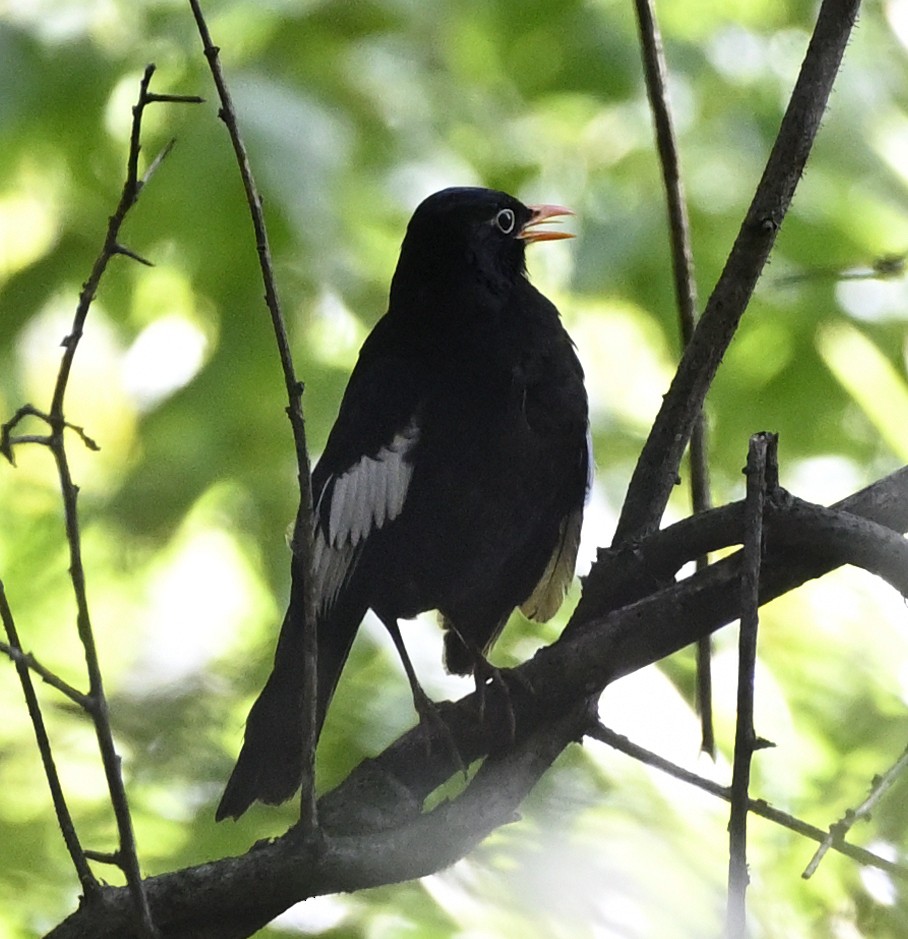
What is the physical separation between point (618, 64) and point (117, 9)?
3.88 ft

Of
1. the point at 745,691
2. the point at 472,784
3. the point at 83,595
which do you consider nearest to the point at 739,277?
the point at 745,691

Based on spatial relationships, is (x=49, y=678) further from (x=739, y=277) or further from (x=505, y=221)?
(x=505, y=221)

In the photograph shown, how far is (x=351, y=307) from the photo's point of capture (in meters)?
3.29

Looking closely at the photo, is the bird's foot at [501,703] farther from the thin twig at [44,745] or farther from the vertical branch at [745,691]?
the thin twig at [44,745]

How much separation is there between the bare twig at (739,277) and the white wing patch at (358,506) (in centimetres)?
71

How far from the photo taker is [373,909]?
2523mm

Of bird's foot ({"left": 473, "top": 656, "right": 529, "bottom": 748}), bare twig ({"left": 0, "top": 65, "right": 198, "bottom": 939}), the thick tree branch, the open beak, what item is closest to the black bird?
the open beak

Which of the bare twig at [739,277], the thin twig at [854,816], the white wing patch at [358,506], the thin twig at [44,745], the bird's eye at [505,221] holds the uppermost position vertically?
the bird's eye at [505,221]

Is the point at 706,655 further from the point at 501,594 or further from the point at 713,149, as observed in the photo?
the point at 713,149

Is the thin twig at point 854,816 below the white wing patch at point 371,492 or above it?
below

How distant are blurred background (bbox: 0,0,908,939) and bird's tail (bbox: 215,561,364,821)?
169 mm

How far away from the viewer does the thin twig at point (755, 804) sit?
1.81 metres

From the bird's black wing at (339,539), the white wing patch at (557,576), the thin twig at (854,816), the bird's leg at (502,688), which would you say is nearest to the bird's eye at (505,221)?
the bird's black wing at (339,539)

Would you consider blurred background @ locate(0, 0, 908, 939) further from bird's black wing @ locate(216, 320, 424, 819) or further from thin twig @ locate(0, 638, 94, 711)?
thin twig @ locate(0, 638, 94, 711)
